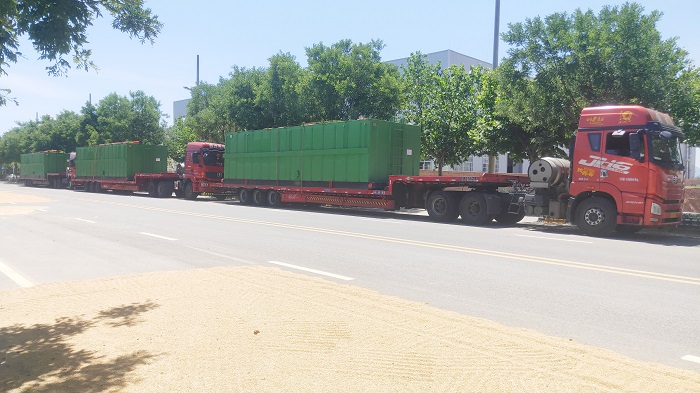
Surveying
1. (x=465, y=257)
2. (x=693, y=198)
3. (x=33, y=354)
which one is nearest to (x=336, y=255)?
(x=465, y=257)

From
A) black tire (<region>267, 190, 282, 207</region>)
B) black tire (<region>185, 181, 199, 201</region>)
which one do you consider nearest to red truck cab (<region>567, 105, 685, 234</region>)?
black tire (<region>267, 190, 282, 207</region>)

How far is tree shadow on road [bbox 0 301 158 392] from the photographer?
3930 mm

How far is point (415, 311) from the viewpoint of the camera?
5.89 metres

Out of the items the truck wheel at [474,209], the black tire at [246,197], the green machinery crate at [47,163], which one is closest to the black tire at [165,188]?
the black tire at [246,197]

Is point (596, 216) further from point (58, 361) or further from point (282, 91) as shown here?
point (282, 91)

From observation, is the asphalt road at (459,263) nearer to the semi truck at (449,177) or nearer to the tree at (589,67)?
the semi truck at (449,177)

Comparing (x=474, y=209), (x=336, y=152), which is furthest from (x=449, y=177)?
(x=336, y=152)

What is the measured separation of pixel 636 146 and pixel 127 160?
32.7 m

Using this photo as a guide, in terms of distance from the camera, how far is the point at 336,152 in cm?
2172

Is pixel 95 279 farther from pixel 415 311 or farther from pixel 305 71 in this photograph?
pixel 305 71

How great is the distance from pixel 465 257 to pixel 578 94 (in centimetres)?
995

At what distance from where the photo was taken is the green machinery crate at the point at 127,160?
123 ft

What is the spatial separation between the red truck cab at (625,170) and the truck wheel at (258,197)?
15.5 m

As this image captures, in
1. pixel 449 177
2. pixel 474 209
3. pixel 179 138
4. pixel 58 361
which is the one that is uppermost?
pixel 179 138
